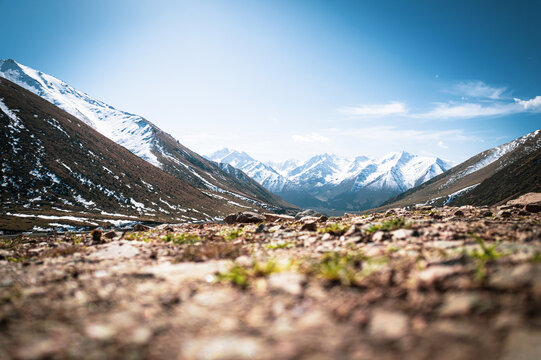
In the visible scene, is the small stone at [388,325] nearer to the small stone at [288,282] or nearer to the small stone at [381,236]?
the small stone at [288,282]

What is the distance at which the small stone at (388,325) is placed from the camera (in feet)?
7.31

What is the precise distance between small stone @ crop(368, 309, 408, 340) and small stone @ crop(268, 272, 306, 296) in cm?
104

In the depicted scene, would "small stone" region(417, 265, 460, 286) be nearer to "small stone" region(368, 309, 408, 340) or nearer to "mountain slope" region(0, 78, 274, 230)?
"small stone" region(368, 309, 408, 340)

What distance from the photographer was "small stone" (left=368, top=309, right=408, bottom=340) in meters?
2.23

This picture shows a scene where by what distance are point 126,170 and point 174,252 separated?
152 meters

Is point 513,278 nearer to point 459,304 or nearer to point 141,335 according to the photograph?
point 459,304

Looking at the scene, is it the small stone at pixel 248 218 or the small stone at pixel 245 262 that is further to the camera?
the small stone at pixel 248 218

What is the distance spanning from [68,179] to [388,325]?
133 metres

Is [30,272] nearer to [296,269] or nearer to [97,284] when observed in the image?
[97,284]

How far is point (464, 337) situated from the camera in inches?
80.0

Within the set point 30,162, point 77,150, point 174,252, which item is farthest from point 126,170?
point 174,252

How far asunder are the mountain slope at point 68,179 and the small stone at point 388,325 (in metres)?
90.8

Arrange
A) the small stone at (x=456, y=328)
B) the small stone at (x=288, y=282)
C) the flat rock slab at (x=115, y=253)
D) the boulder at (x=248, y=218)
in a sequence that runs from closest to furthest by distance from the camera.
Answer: the small stone at (x=456, y=328) → the small stone at (x=288, y=282) → the flat rock slab at (x=115, y=253) → the boulder at (x=248, y=218)

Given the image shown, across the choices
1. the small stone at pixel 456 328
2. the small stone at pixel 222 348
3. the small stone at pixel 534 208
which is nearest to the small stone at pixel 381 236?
the small stone at pixel 456 328
